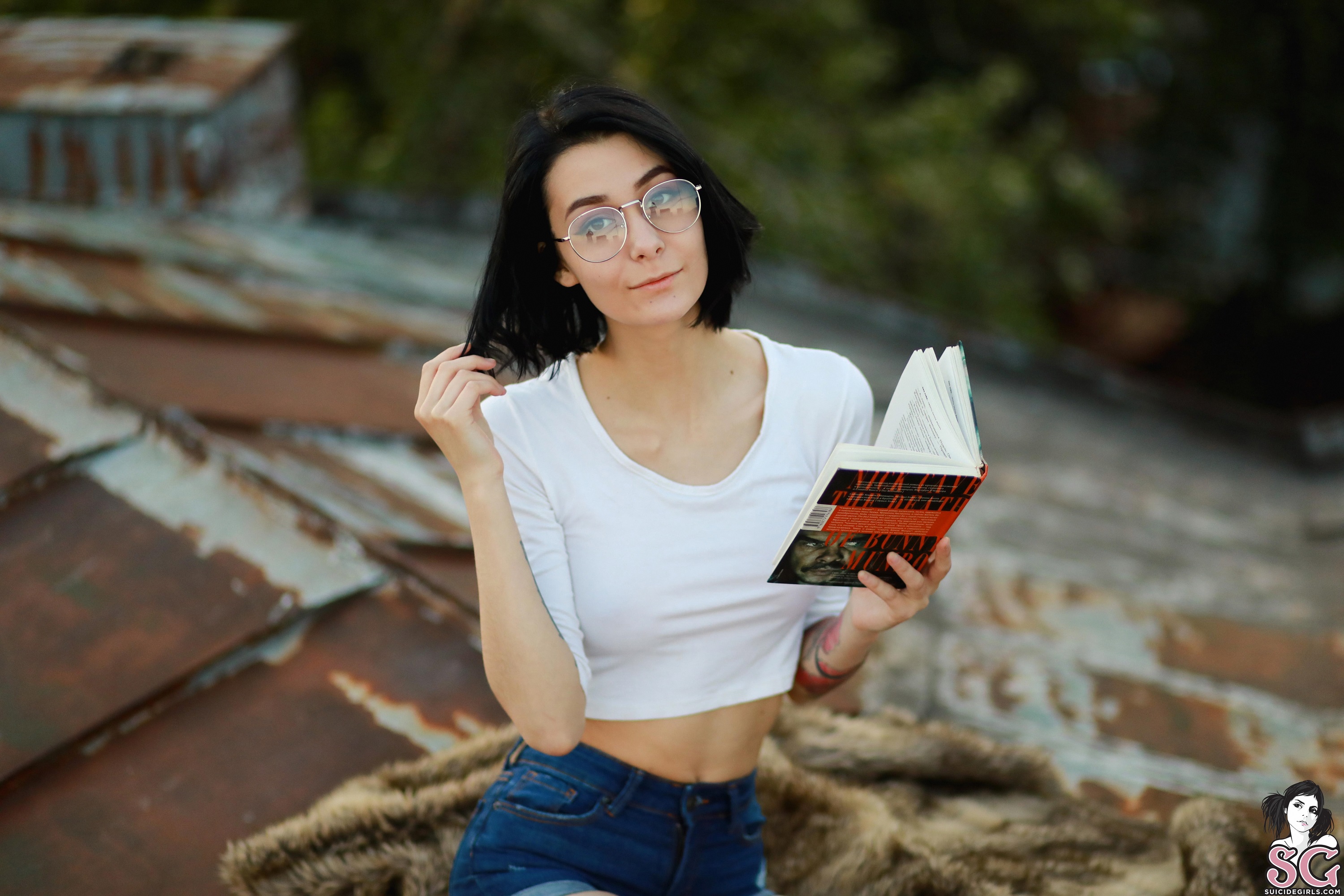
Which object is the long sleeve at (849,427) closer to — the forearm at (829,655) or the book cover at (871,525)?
the forearm at (829,655)

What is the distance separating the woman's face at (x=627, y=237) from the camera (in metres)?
1.67

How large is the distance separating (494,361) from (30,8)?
814 cm

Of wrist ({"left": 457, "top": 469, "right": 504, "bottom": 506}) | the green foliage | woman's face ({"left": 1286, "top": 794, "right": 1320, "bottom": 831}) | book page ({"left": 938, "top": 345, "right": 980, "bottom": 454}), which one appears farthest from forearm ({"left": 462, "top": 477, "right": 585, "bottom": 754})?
the green foliage

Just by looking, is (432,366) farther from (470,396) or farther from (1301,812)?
(1301,812)

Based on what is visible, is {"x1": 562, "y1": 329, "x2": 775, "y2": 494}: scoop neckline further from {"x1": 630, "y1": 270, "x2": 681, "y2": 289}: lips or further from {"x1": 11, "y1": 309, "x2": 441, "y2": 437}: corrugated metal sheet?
{"x1": 11, "y1": 309, "x2": 441, "y2": 437}: corrugated metal sheet

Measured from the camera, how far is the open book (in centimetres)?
143

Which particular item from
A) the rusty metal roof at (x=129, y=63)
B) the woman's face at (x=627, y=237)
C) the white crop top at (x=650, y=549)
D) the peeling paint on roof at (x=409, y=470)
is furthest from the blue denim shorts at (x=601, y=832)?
the rusty metal roof at (x=129, y=63)

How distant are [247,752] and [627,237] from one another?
1.26 m

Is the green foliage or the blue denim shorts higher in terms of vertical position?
the green foliage

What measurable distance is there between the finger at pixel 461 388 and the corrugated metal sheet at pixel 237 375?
4.71ft

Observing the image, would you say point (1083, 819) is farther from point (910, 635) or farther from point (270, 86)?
point (270, 86)

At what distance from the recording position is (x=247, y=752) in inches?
80.4

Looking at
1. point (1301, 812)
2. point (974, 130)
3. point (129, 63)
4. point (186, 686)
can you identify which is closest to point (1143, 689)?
point (1301, 812)

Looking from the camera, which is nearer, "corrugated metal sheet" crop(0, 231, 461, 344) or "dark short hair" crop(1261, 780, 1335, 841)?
"dark short hair" crop(1261, 780, 1335, 841)
